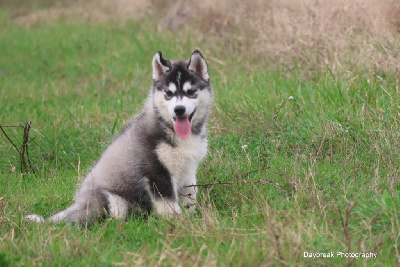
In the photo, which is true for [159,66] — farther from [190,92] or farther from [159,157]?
[159,157]

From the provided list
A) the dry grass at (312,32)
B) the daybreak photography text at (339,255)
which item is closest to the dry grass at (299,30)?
the dry grass at (312,32)

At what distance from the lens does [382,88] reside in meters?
5.90

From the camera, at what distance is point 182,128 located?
4.84 m

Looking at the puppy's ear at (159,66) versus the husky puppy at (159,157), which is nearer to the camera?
the husky puppy at (159,157)

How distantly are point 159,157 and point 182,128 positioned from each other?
1.10ft

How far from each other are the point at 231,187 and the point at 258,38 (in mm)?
4437

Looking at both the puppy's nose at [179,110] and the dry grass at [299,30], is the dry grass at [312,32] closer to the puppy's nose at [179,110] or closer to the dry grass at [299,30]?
the dry grass at [299,30]

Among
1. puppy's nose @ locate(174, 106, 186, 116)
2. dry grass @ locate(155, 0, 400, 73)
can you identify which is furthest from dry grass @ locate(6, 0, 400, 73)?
puppy's nose @ locate(174, 106, 186, 116)

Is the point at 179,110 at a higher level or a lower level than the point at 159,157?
higher

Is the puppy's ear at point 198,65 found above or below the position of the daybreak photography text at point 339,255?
above

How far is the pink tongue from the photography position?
4840 mm

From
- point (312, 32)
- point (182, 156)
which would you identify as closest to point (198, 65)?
point (182, 156)

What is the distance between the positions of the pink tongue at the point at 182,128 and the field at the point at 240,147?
0.56 m

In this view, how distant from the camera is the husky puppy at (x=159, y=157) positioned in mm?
4754
